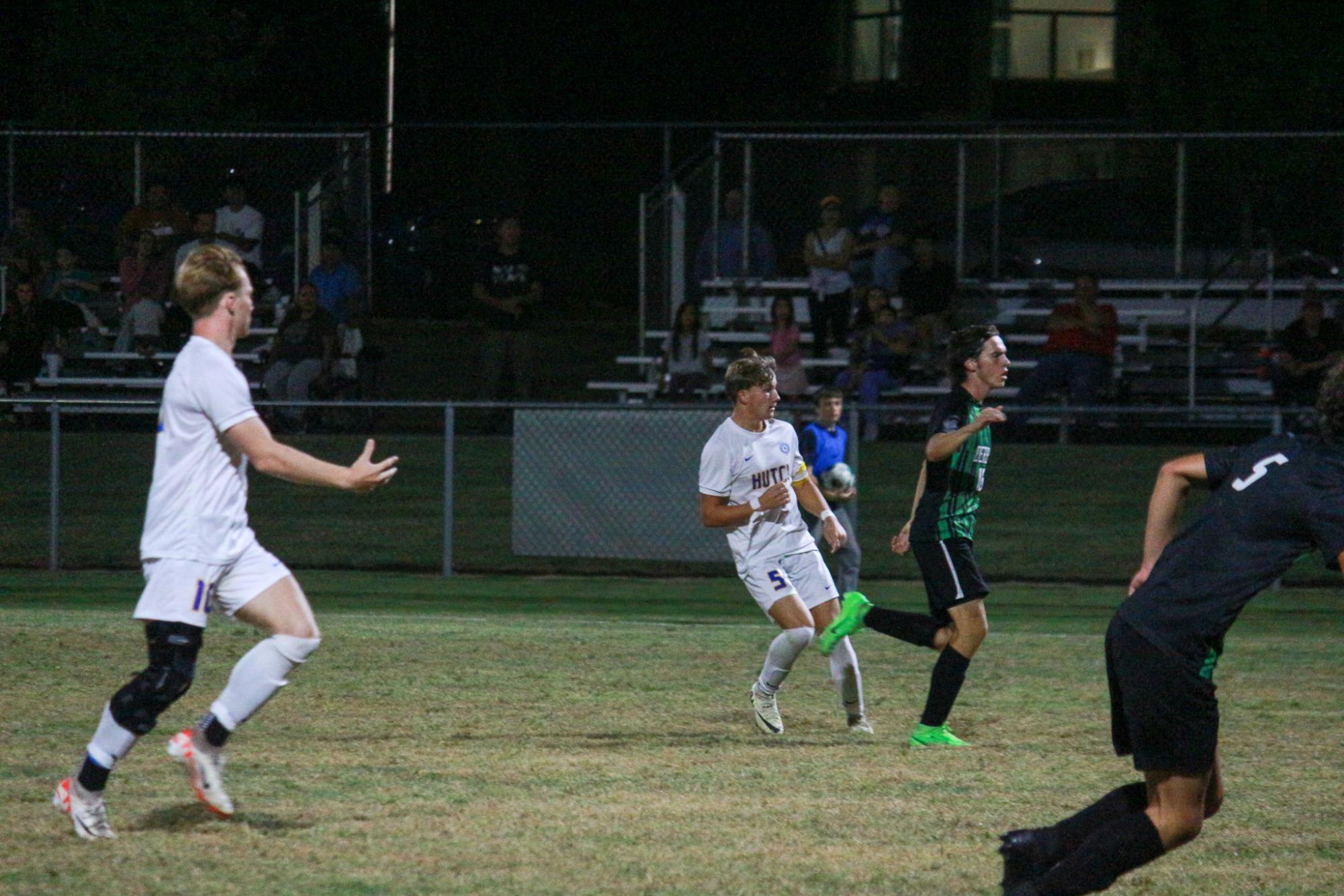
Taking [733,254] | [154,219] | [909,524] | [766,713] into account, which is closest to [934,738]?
[766,713]

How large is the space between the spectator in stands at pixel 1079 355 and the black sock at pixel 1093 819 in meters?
14.1

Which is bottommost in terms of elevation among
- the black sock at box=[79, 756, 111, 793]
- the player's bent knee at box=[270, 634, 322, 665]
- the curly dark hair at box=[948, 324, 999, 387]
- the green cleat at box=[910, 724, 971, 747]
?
the green cleat at box=[910, 724, 971, 747]

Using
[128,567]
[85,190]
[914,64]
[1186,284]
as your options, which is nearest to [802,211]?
[1186,284]

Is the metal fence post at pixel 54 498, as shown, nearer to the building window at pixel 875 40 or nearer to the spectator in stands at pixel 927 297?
the spectator in stands at pixel 927 297

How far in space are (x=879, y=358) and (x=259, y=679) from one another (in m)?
14.1

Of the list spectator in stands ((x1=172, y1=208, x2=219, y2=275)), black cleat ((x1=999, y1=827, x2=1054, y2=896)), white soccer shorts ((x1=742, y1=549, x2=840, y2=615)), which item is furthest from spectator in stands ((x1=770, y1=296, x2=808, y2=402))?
black cleat ((x1=999, y1=827, x2=1054, y2=896))

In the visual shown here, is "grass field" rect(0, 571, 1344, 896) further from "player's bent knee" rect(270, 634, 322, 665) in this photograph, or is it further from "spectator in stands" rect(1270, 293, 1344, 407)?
"spectator in stands" rect(1270, 293, 1344, 407)

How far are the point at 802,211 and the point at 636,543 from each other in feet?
30.8

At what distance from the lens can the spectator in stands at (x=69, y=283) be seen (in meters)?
21.5

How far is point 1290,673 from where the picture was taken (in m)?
10.5

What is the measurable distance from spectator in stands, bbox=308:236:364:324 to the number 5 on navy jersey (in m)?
16.8

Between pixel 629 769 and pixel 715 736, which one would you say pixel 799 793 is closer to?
pixel 629 769

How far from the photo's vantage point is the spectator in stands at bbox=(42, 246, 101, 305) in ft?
70.6

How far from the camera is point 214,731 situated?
5.97 metres
